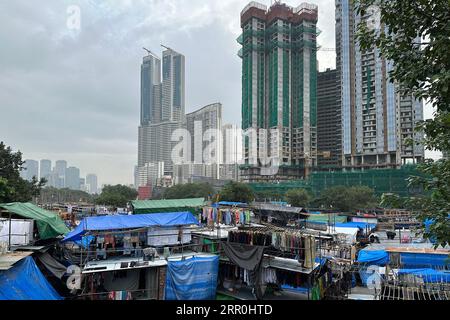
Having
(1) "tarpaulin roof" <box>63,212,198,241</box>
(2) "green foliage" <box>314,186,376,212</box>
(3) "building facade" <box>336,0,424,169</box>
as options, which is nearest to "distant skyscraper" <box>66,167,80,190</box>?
(3) "building facade" <box>336,0,424,169</box>

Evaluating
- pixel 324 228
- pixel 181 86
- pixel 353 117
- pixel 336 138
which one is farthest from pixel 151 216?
pixel 181 86

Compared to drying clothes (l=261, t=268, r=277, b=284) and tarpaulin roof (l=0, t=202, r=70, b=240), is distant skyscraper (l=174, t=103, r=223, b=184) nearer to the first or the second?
tarpaulin roof (l=0, t=202, r=70, b=240)

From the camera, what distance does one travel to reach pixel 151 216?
12.4 m

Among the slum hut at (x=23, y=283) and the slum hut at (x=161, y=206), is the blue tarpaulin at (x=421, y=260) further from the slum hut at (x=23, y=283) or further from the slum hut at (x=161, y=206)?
the slum hut at (x=23, y=283)

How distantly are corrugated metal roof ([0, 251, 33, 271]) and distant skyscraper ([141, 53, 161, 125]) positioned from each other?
125772 mm

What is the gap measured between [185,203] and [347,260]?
10.1 metres

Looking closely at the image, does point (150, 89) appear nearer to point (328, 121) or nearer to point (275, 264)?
point (328, 121)

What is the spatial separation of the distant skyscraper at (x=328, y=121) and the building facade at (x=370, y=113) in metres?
12.3

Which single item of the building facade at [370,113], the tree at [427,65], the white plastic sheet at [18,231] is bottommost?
the white plastic sheet at [18,231]

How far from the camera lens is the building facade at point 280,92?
80375 millimetres

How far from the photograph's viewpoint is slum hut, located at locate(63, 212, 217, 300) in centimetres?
991

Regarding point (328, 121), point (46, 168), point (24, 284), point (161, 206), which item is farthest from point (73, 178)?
point (24, 284)

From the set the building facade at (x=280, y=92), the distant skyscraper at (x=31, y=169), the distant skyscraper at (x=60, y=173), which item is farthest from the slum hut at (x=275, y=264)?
the distant skyscraper at (x=60, y=173)

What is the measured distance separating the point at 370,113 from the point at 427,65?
223 ft
